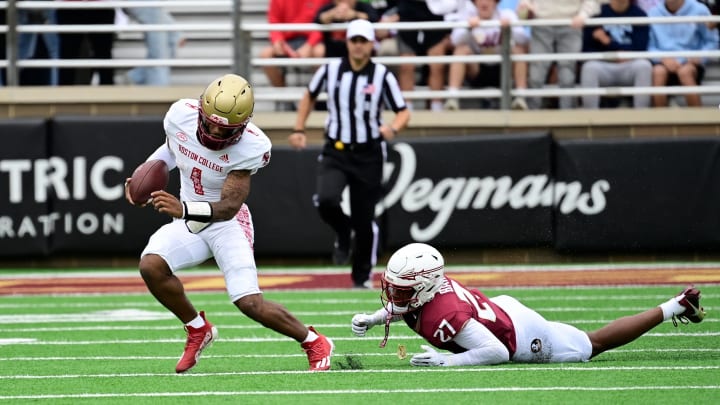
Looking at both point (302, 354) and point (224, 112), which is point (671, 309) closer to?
point (302, 354)

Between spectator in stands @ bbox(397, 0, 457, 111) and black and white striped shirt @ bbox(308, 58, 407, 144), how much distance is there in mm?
2326

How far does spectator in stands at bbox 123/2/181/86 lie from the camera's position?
490 inches

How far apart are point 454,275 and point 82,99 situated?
356 centimetres

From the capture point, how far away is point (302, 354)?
6906 millimetres

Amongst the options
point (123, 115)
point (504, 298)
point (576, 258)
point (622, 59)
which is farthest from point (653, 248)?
point (504, 298)

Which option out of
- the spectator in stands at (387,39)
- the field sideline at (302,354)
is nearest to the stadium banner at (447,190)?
the field sideline at (302,354)

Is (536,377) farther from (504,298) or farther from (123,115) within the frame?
(123,115)

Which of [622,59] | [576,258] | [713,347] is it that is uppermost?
[622,59]

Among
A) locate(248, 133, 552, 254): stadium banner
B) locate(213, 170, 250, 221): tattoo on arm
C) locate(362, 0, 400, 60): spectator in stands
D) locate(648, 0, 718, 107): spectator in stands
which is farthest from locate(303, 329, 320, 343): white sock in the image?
locate(648, 0, 718, 107): spectator in stands

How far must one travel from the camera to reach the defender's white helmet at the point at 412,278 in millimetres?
5824

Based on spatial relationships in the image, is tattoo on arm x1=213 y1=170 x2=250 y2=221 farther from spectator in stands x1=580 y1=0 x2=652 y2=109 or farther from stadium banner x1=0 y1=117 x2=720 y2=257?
spectator in stands x1=580 y1=0 x2=652 y2=109

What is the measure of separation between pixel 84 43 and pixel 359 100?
12.4ft

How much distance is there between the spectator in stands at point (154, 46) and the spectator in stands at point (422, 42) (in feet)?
6.80

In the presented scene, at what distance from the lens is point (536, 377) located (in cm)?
573
